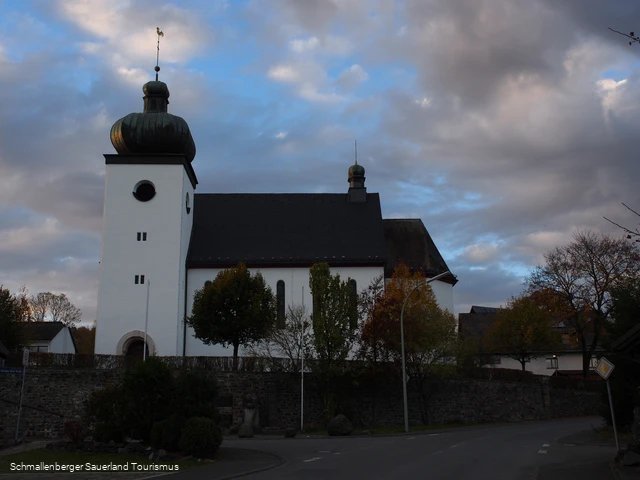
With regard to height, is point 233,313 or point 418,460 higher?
point 233,313

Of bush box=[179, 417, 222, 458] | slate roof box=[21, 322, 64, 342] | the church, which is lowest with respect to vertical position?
bush box=[179, 417, 222, 458]

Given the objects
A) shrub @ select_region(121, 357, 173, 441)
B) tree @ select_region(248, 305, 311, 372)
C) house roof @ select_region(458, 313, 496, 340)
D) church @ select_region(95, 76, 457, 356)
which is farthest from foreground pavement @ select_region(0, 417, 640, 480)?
house roof @ select_region(458, 313, 496, 340)

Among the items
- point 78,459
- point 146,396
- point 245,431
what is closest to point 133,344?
point 245,431

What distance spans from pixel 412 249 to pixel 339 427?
20233 mm

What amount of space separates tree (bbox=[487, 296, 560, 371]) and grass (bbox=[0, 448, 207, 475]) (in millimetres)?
38233

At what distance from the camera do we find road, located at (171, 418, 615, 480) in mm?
14891

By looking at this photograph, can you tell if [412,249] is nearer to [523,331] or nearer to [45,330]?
[523,331]

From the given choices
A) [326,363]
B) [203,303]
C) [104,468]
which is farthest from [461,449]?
[203,303]

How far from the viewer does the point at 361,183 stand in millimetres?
49625

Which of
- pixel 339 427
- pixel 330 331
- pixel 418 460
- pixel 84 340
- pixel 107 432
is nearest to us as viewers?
pixel 418 460

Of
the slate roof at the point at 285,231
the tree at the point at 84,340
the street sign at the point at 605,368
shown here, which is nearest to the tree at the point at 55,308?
the tree at the point at 84,340

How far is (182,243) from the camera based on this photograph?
42.2m

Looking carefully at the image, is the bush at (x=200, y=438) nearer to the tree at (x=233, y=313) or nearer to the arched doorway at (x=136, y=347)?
the tree at (x=233, y=313)

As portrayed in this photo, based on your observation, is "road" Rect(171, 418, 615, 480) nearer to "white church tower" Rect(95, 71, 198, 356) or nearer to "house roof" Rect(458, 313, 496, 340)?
"white church tower" Rect(95, 71, 198, 356)
